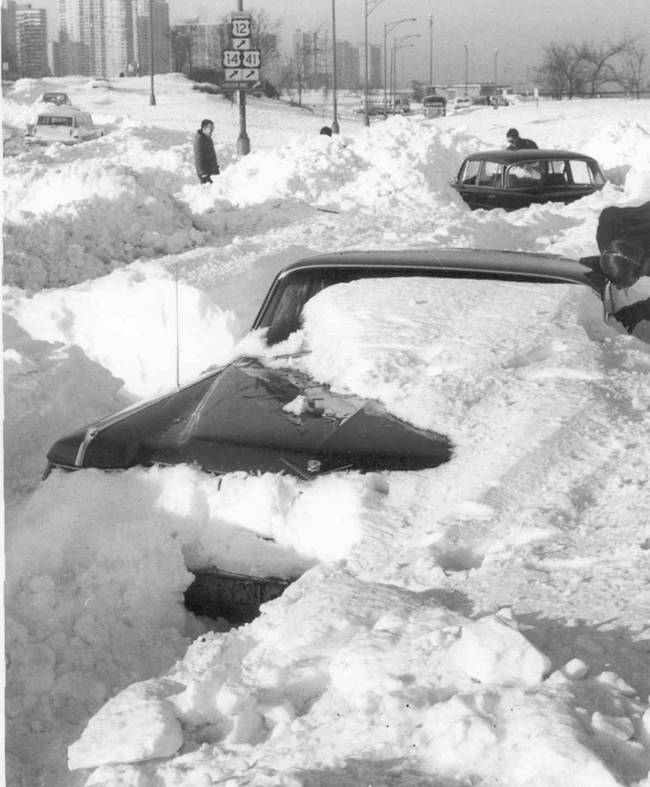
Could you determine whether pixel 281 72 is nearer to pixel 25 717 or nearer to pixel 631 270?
pixel 631 270

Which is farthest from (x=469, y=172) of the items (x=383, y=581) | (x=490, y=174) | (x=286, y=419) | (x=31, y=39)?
(x=383, y=581)

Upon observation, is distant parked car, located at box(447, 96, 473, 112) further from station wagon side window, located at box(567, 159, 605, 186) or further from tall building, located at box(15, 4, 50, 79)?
tall building, located at box(15, 4, 50, 79)

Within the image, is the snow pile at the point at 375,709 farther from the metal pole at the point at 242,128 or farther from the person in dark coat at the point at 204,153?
the metal pole at the point at 242,128

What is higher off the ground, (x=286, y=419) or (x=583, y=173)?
(x=583, y=173)

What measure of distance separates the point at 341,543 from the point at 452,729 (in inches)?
52.7

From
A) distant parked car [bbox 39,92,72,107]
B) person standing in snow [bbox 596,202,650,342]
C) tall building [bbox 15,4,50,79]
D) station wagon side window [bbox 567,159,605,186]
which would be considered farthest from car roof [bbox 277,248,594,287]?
distant parked car [bbox 39,92,72,107]

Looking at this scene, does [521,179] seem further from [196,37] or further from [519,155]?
[196,37]

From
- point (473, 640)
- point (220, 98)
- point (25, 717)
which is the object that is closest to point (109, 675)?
point (25, 717)

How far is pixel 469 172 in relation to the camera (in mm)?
15367

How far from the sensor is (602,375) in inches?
170

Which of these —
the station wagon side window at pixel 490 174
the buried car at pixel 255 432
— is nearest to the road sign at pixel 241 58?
the station wagon side window at pixel 490 174

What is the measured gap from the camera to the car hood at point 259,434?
3.78 metres

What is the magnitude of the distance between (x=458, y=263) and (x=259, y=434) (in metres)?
1.67

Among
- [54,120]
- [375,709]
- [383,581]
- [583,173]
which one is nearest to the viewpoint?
[375,709]
